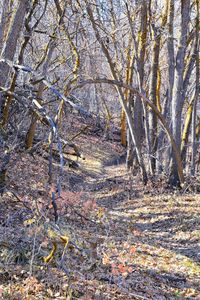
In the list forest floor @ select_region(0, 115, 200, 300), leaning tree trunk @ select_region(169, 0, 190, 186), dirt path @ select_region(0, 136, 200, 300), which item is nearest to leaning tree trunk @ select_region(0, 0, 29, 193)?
forest floor @ select_region(0, 115, 200, 300)

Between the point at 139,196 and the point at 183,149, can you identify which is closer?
the point at 139,196

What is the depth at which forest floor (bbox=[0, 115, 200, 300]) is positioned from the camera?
5164 mm

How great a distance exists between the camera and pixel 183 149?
48.0 feet

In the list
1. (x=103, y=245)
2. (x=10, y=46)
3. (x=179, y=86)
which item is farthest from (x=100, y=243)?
(x=179, y=86)

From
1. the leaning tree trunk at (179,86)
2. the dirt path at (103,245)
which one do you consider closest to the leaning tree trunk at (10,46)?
the dirt path at (103,245)

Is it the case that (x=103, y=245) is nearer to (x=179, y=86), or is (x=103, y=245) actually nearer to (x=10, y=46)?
(x=10, y=46)

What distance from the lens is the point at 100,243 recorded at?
761 cm

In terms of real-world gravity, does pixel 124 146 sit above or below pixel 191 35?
below

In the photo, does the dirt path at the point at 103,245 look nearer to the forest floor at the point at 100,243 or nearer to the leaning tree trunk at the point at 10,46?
the forest floor at the point at 100,243

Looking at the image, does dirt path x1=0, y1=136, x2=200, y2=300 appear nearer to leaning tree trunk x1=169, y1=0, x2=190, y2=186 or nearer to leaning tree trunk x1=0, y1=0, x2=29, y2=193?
leaning tree trunk x1=0, y1=0, x2=29, y2=193

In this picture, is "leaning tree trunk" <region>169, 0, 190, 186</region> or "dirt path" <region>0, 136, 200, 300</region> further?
"leaning tree trunk" <region>169, 0, 190, 186</region>

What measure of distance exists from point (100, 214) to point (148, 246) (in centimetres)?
181

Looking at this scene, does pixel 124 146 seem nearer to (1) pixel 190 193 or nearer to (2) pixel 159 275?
(1) pixel 190 193

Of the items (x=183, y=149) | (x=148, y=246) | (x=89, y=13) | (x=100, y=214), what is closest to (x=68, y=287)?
(x=148, y=246)
